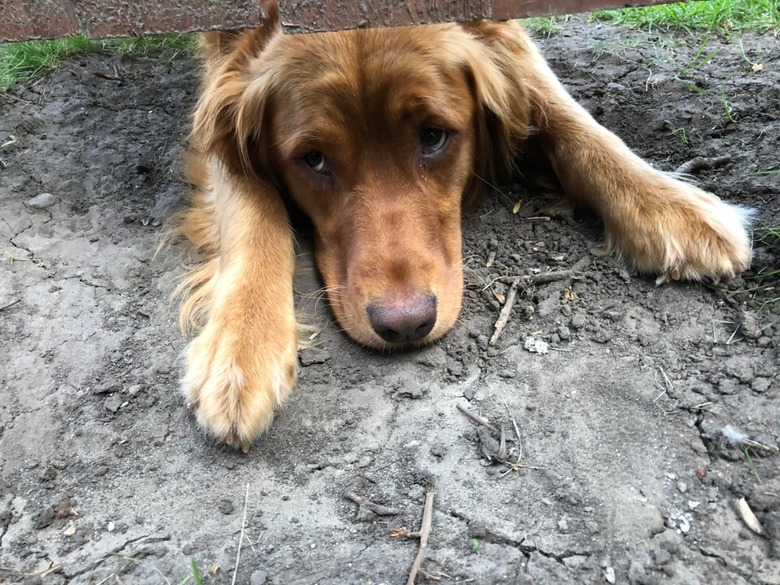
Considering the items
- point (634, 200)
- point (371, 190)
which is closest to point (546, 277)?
point (634, 200)

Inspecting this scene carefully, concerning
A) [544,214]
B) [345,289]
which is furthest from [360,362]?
[544,214]

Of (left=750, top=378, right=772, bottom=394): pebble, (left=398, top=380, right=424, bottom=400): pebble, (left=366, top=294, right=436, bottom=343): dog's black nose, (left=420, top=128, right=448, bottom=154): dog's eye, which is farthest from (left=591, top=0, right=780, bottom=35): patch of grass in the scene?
(left=398, top=380, right=424, bottom=400): pebble

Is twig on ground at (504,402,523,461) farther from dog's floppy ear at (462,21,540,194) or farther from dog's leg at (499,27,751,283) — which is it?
dog's floppy ear at (462,21,540,194)

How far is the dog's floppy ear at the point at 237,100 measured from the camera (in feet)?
9.19

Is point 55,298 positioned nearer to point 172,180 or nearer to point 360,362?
point 172,180

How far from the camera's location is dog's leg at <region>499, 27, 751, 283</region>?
→ 2.52 meters

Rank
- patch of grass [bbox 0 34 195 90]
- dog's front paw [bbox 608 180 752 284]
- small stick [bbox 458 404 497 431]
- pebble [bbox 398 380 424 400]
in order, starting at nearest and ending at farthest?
small stick [bbox 458 404 497 431]
pebble [bbox 398 380 424 400]
dog's front paw [bbox 608 180 752 284]
patch of grass [bbox 0 34 195 90]

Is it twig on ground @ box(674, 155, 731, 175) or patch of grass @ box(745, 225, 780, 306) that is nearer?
patch of grass @ box(745, 225, 780, 306)

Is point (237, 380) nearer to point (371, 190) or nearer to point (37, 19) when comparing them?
point (371, 190)

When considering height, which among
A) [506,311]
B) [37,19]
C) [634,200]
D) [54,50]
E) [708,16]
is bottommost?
[506,311]

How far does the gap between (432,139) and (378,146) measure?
0.82 ft

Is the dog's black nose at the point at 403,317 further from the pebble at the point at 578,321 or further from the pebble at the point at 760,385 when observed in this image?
the pebble at the point at 760,385

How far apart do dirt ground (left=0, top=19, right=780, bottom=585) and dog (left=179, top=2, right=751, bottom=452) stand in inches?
4.7

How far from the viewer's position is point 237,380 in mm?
2246
